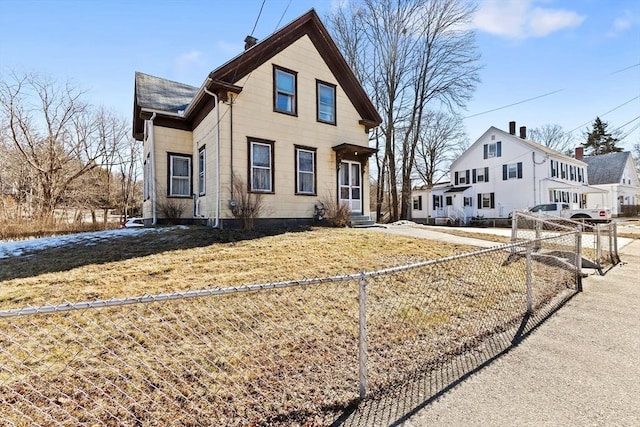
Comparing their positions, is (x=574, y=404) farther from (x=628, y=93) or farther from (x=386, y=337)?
(x=628, y=93)

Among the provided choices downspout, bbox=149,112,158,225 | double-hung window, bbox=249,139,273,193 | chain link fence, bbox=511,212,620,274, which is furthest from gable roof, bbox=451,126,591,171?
downspout, bbox=149,112,158,225

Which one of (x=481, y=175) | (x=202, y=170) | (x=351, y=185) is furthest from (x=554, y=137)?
(x=202, y=170)

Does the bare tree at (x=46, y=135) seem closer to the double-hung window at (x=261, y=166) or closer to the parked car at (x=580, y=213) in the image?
the double-hung window at (x=261, y=166)

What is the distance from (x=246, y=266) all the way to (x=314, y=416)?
3841 mm

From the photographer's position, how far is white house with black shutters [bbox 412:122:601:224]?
2692cm

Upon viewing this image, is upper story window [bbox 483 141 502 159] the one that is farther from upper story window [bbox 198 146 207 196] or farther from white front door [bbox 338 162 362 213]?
upper story window [bbox 198 146 207 196]

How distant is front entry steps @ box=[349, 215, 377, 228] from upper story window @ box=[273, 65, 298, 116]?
479 centimetres

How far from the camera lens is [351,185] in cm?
1371

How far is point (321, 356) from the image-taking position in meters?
3.14

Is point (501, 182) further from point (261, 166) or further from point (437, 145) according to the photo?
point (261, 166)

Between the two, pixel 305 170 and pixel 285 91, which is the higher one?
pixel 285 91

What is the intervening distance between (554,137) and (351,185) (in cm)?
4922

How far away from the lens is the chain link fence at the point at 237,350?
2.30m

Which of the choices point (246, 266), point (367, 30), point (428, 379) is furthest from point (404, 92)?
point (428, 379)
